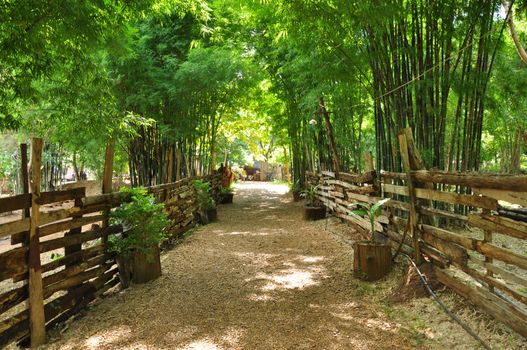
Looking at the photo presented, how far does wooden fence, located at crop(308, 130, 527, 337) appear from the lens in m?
2.19

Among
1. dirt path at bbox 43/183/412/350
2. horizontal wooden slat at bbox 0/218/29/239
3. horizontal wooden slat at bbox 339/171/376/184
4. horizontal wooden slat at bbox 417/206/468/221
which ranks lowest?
dirt path at bbox 43/183/412/350

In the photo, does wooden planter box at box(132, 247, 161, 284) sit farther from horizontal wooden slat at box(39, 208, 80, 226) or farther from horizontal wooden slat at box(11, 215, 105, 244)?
horizontal wooden slat at box(39, 208, 80, 226)

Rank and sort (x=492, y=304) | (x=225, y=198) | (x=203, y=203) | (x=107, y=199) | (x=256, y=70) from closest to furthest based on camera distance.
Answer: (x=492, y=304)
(x=107, y=199)
(x=203, y=203)
(x=256, y=70)
(x=225, y=198)

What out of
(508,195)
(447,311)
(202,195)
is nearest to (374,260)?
(447,311)

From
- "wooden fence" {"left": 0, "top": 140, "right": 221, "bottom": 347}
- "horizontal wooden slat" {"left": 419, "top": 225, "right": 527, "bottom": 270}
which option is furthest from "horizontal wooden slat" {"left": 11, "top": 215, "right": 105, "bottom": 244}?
"horizontal wooden slat" {"left": 419, "top": 225, "right": 527, "bottom": 270}

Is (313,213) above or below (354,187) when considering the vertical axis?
below

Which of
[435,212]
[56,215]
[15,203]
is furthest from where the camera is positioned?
[435,212]

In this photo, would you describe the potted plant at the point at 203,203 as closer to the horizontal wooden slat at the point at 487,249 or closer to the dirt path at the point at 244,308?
the dirt path at the point at 244,308

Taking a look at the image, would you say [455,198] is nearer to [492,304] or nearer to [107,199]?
[492,304]

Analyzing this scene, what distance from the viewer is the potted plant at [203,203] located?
755 cm

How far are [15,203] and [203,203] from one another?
5.16m

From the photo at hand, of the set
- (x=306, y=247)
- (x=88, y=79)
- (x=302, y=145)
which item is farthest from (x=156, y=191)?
(x=302, y=145)

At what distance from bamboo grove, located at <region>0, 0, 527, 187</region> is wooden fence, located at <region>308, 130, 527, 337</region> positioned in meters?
0.60

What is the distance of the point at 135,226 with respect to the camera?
3816 mm
